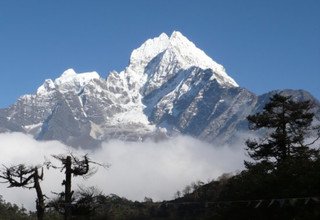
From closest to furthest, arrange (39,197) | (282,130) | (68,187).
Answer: (68,187) → (39,197) → (282,130)

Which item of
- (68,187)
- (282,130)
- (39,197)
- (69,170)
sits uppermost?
(282,130)

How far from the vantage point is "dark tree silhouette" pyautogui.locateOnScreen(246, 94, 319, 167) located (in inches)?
2312

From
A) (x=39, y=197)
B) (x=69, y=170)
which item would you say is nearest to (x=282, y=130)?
(x=69, y=170)

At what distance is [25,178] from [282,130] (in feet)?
103

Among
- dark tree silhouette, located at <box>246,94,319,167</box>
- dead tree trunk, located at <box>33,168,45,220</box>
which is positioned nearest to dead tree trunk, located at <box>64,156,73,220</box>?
dead tree trunk, located at <box>33,168,45,220</box>

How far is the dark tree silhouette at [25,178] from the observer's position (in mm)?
37625

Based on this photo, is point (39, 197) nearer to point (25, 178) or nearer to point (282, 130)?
point (25, 178)

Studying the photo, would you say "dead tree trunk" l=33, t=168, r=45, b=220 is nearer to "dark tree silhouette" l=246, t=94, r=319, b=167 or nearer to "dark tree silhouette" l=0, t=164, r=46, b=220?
"dark tree silhouette" l=0, t=164, r=46, b=220

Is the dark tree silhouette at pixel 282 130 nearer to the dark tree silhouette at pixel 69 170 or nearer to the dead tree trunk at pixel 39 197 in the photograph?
the dark tree silhouette at pixel 69 170

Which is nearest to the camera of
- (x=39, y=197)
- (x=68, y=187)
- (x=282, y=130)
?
(x=68, y=187)

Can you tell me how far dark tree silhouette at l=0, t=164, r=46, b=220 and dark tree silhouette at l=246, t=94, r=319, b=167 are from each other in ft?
91.7

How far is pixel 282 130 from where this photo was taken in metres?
60.3

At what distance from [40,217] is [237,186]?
1406cm

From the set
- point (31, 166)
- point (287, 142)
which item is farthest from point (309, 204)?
point (287, 142)
